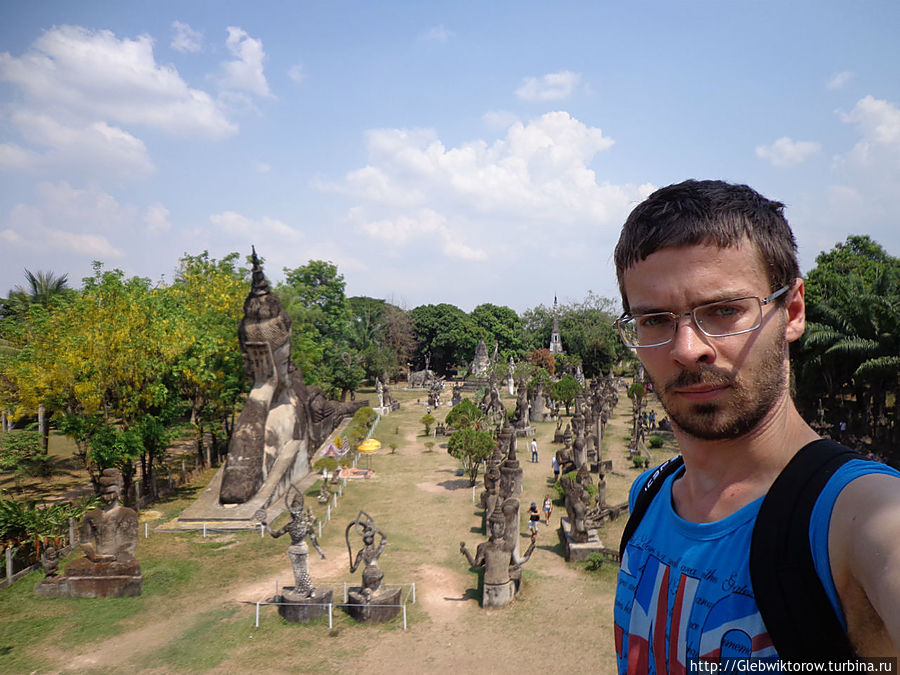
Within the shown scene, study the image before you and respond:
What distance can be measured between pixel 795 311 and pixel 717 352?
11.7 inches

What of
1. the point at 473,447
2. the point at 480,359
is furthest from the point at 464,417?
the point at 480,359

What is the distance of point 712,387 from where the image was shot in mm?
1374

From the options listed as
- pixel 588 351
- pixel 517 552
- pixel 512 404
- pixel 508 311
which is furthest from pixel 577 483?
pixel 508 311

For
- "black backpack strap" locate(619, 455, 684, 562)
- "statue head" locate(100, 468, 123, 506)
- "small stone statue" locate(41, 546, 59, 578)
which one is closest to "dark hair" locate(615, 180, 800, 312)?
"black backpack strap" locate(619, 455, 684, 562)

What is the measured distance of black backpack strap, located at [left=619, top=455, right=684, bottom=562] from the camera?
1.76m

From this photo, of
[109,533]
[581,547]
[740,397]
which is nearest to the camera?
[740,397]

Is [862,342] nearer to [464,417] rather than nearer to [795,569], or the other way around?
[464,417]

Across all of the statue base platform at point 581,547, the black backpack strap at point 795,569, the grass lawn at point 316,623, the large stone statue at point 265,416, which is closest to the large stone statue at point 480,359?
the large stone statue at point 265,416

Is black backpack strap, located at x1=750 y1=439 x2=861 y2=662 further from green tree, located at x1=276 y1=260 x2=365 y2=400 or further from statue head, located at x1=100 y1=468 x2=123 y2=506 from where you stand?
green tree, located at x1=276 y1=260 x2=365 y2=400

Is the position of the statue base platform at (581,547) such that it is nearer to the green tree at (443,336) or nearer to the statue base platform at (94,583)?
the statue base platform at (94,583)

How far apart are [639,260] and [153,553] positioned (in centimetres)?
1498

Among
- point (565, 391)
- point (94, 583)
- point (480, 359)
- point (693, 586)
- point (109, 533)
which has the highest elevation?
point (480, 359)

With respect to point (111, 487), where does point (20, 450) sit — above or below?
above

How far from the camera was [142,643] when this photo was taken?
9.55 metres
